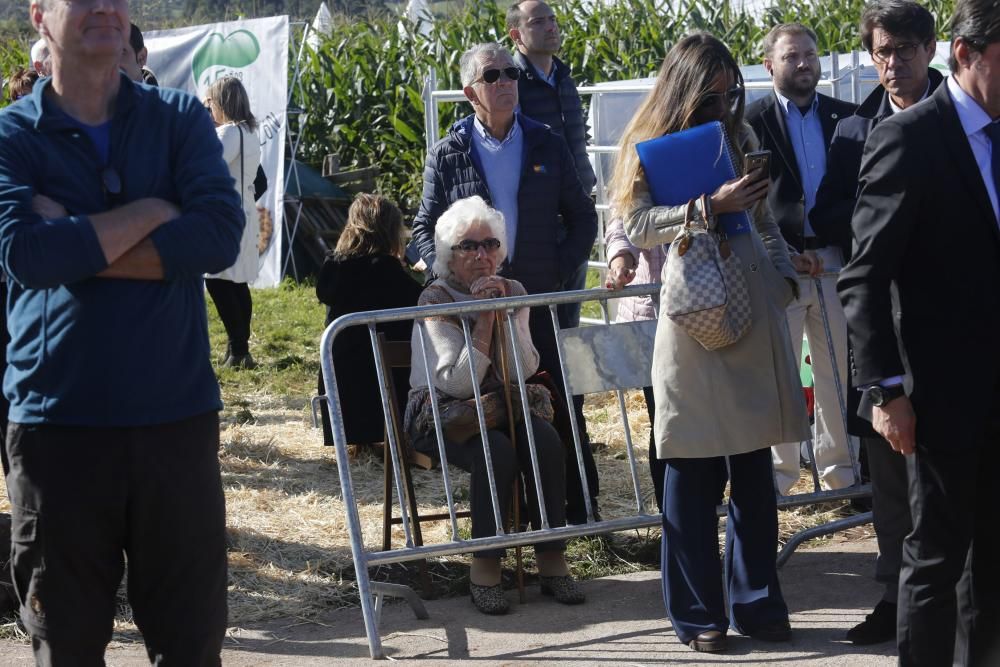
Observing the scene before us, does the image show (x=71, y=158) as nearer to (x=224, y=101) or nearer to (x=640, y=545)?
(x=640, y=545)

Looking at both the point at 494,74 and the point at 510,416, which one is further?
the point at 494,74

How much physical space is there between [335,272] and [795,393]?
3.22 meters

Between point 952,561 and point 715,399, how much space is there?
1181 mm

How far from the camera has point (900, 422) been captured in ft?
12.2

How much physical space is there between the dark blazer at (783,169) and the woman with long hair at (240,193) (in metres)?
4.28

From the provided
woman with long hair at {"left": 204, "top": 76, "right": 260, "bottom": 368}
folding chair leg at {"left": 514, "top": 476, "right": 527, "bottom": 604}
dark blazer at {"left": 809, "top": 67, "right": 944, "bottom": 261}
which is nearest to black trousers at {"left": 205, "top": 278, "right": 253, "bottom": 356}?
woman with long hair at {"left": 204, "top": 76, "right": 260, "bottom": 368}

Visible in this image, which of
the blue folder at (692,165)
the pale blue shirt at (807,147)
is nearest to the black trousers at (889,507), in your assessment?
the blue folder at (692,165)

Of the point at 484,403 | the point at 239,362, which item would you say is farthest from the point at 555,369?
the point at 239,362

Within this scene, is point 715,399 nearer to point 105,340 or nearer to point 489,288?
point 489,288

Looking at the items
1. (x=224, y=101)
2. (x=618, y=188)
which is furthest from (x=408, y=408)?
(x=224, y=101)

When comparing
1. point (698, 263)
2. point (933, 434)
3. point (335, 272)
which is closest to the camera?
point (933, 434)

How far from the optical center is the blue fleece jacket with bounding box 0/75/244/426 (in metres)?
3.22

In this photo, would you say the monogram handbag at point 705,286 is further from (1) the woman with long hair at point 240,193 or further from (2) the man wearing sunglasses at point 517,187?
(1) the woman with long hair at point 240,193

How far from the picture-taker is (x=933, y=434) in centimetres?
371
